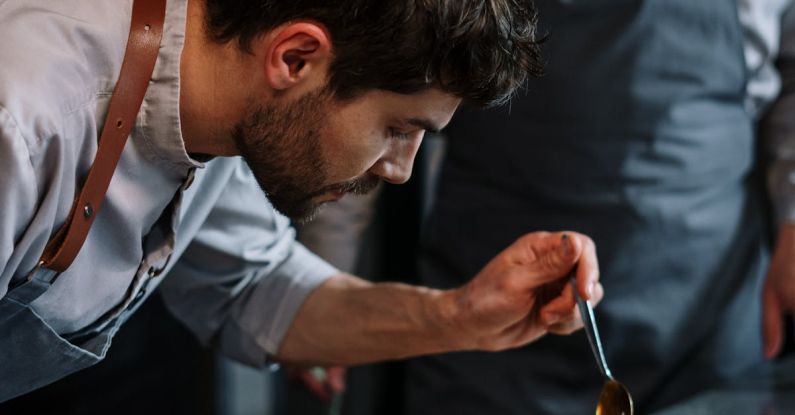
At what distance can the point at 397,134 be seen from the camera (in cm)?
106

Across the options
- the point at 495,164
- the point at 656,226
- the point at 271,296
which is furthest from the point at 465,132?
the point at 271,296

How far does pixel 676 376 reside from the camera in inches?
61.7

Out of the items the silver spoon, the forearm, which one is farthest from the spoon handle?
the forearm

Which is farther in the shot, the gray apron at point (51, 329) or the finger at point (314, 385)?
the finger at point (314, 385)

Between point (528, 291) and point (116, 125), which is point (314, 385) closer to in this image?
point (528, 291)

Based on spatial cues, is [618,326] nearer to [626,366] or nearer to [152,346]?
[626,366]

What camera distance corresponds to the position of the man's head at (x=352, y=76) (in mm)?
953

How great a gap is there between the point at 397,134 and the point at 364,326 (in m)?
0.30

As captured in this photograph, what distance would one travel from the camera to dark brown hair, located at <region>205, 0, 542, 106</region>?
948 mm

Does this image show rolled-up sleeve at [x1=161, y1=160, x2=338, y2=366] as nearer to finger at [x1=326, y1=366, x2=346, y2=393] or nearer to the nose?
the nose

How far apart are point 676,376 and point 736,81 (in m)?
0.41

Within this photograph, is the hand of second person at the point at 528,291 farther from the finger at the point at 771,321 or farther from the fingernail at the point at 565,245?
the finger at the point at 771,321

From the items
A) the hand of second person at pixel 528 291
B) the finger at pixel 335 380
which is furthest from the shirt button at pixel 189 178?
the finger at pixel 335 380

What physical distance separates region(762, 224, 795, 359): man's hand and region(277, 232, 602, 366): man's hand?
0.53m
